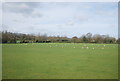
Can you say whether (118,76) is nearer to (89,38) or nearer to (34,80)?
(34,80)

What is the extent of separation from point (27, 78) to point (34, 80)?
0.72 feet

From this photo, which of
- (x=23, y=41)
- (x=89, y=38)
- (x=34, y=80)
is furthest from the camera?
(x=89, y=38)

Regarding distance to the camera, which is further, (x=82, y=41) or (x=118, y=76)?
(x=82, y=41)

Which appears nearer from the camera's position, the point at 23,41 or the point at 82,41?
the point at 23,41

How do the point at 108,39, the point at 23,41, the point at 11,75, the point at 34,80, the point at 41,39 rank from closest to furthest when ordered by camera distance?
the point at 34,80, the point at 11,75, the point at 23,41, the point at 41,39, the point at 108,39

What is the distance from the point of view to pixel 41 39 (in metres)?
23.3

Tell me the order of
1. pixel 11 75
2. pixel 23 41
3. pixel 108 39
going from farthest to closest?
1. pixel 108 39
2. pixel 23 41
3. pixel 11 75

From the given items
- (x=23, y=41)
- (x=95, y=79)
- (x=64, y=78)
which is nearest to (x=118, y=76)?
(x=95, y=79)

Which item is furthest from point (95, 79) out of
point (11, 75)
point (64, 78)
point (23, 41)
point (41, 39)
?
point (41, 39)

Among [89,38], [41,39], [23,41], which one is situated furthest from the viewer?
[89,38]

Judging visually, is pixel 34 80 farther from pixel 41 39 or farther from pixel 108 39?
pixel 108 39

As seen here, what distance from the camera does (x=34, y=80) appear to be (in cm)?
305

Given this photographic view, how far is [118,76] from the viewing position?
3.45 meters

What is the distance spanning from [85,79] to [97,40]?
23652 millimetres
